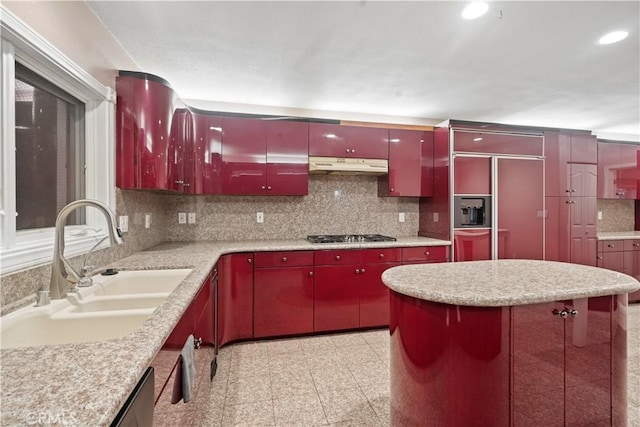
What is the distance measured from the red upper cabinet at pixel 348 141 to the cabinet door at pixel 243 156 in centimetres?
54

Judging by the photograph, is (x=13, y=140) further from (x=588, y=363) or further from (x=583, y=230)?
(x=583, y=230)

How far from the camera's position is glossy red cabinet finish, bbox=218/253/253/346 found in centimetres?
259

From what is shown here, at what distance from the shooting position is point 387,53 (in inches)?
90.1

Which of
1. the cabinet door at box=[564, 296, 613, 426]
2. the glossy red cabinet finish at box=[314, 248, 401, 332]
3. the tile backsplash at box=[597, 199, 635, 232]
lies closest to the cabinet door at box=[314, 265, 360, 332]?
the glossy red cabinet finish at box=[314, 248, 401, 332]

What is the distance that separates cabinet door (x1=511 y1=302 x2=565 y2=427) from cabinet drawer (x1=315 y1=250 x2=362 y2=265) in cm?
170

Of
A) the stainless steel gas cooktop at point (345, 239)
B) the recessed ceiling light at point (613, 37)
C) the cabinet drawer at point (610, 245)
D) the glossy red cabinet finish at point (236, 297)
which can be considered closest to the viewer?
the recessed ceiling light at point (613, 37)

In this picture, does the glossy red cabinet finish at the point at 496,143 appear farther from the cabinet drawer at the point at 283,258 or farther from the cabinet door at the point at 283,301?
the cabinet door at the point at 283,301

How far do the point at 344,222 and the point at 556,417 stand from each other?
8.15 ft

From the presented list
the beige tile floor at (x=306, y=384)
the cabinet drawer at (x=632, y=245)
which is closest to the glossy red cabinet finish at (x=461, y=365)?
the beige tile floor at (x=306, y=384)

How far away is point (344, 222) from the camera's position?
3.57 meters

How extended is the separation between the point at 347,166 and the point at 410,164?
796mm

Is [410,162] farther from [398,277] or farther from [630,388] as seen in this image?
[630,388]

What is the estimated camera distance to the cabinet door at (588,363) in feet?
4.66

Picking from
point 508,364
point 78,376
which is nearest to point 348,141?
point 508,364
